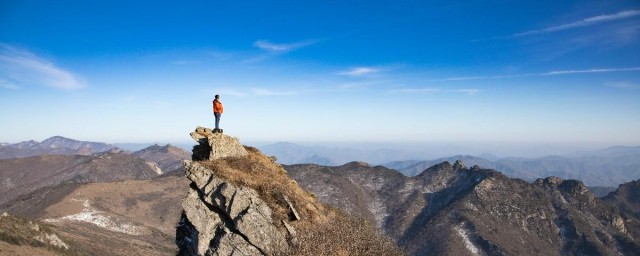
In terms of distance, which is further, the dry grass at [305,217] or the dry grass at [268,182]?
the dry grass at [268,182]

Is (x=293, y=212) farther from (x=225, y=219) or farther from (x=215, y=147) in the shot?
(x=215, y=147)

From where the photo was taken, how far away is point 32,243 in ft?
249

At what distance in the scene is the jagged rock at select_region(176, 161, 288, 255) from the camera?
779 inches

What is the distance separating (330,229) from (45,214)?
130825 mm

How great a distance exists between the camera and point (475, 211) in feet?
427

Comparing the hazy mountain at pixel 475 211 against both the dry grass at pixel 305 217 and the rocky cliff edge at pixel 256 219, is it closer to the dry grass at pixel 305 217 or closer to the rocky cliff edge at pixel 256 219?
the dry grass at pixel 305 217

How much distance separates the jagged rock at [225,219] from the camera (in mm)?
19797

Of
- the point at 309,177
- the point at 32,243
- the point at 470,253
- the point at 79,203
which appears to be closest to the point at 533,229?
the point at 470,253

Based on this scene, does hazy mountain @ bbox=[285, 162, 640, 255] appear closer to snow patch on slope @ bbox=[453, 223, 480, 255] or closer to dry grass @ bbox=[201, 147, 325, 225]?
snow patch on slope @ bbox=[453, 223, 480, 255]

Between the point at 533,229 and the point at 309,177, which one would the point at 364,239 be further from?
the point at 309,177

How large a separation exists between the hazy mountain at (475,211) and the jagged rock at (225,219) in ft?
282

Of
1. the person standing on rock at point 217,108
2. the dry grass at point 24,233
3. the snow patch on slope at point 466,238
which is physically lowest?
the snow patch on slope at point 466,238

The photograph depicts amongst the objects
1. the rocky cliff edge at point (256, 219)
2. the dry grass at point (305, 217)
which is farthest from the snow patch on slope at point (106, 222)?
the dry grass at point (305, 217)

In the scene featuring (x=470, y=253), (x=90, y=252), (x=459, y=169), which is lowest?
(x=470, y=253)
